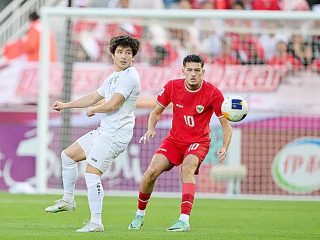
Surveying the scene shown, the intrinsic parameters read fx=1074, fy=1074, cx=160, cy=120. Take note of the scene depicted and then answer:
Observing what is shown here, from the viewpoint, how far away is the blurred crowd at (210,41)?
2091 cm

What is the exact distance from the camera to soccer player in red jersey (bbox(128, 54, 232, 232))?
1198 centimetres

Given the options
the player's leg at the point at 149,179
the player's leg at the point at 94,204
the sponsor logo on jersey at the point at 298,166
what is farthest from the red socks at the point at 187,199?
the sponsor logo on jersey at the point at 298,166

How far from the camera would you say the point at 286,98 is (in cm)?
2059

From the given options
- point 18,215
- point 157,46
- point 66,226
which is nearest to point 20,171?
point 157,46

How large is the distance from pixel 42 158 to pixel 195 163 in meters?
7.98

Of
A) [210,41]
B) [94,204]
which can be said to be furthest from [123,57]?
[210,41]

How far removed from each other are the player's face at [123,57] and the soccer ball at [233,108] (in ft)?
3.94

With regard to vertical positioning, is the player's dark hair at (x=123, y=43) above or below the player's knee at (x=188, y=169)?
above

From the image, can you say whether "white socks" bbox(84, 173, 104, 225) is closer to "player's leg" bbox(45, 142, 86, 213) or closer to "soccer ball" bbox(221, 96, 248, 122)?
"player's leg" bbox(45, 142, 86, 213)

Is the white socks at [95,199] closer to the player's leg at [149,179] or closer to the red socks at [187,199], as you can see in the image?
the player's leg at [149,179]

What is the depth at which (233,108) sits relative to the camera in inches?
469

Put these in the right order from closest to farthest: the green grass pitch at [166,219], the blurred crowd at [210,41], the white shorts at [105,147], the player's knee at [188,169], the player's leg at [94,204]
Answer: the green grass pitch at [166,219] < the player's leg at [94,204] < the white shorts at [105,147] < the player's knee at [188,169] < the blurred crowd at [210,41]

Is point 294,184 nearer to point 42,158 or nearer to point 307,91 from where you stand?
point 307,91

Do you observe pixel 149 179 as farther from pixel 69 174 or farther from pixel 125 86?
pixel 125 86
